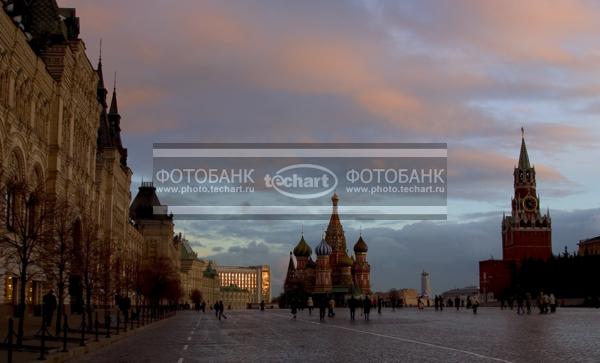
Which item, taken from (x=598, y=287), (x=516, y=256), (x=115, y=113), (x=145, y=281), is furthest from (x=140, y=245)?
(x=516, y=256)

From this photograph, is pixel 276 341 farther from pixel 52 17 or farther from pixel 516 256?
pixel 516 256

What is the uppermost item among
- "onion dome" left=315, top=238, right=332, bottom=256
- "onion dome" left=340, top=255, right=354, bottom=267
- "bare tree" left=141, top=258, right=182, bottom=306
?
"onion dome" left=315, top=238, right=332, bottom=256

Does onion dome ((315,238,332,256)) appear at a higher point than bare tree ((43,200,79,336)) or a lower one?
higher

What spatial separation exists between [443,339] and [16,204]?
16264 mm

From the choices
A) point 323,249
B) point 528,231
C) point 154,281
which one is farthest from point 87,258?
point 528,231

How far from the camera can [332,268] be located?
180250 mm

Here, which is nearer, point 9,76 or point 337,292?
point 9,76

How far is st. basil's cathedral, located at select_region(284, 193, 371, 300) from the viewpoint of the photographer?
172 m

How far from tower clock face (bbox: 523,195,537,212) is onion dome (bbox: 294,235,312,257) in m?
53.2

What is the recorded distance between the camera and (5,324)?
37.7m

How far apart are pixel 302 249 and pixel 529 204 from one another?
5616 centimetres

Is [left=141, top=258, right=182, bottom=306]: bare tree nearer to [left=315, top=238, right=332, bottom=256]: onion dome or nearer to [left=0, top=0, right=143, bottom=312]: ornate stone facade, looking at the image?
[left=0, top=0, right=143, bottom=312]: ornate stone facade

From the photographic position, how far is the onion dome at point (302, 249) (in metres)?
194

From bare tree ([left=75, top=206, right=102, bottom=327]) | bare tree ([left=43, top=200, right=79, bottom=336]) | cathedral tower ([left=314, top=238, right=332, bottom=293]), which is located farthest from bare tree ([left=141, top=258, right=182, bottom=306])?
cathedral tower ([left=314, top=238, right=332, bottom=293])
